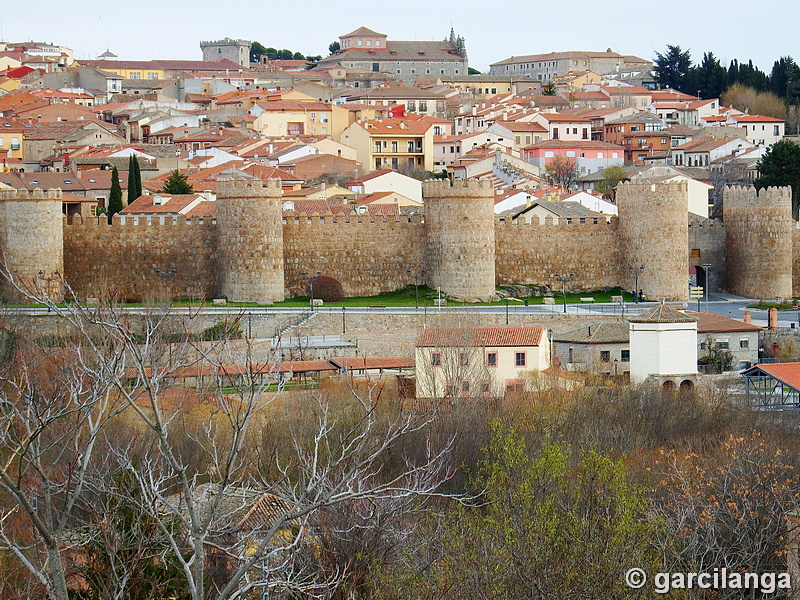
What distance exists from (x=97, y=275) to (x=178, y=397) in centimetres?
1078

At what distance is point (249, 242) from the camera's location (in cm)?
4009

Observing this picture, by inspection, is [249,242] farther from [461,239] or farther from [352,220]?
[461,239]

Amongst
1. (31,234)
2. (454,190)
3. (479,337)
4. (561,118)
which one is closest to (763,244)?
(454,190)

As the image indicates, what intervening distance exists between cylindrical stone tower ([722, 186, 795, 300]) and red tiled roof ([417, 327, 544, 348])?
1023 centimetres

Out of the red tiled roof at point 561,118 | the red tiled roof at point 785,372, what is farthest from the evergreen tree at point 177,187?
the red tiled roof at point 561,118

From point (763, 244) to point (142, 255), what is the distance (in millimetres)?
15961

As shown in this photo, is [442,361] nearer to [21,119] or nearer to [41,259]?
[41,259]

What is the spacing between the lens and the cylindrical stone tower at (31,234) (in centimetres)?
3941

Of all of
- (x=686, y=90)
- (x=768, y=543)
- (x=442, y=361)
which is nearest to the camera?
(x=768, y=543)

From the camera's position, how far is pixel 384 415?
28953 millimetres

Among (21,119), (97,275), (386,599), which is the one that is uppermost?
(21,119)

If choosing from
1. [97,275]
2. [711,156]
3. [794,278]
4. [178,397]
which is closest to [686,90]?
[711,156]

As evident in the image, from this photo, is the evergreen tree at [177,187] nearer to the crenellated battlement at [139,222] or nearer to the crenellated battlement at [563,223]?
the crenellated battlement at [139,222]

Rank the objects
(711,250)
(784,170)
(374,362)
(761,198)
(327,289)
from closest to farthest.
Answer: (374,362)
(327,289)
(761,198)
(711,250)
(784,170)
